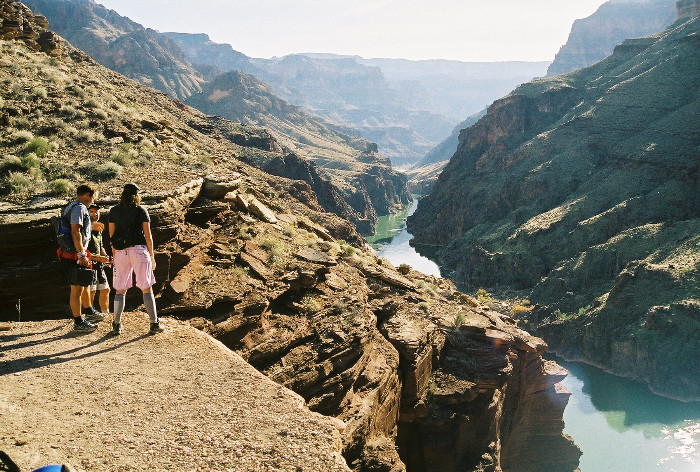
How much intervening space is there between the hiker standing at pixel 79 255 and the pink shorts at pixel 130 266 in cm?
50

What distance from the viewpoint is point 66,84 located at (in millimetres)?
17781

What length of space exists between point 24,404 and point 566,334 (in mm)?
65013

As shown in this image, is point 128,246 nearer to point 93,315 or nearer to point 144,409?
point 93,315

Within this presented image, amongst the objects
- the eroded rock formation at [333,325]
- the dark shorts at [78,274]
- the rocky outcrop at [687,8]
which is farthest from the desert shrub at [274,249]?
the rocky outcrop at [687,8]

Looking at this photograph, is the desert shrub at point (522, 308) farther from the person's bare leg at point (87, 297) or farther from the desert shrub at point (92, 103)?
the person's bare leg at point (87, 297)

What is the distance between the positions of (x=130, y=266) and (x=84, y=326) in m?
1.30

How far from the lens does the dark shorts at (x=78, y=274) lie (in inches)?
380

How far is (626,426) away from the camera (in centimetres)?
4784

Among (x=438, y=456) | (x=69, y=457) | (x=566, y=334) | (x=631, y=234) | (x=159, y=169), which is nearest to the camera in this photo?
(x=69, y=457)

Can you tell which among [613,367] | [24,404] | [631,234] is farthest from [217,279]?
[631,234]

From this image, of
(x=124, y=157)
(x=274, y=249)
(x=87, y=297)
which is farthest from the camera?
(x=274, y=249)

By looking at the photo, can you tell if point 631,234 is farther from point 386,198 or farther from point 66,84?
point 386,198

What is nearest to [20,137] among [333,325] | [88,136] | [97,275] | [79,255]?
[88,136]

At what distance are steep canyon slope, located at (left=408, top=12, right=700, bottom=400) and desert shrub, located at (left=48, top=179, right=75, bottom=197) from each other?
2239 inches
